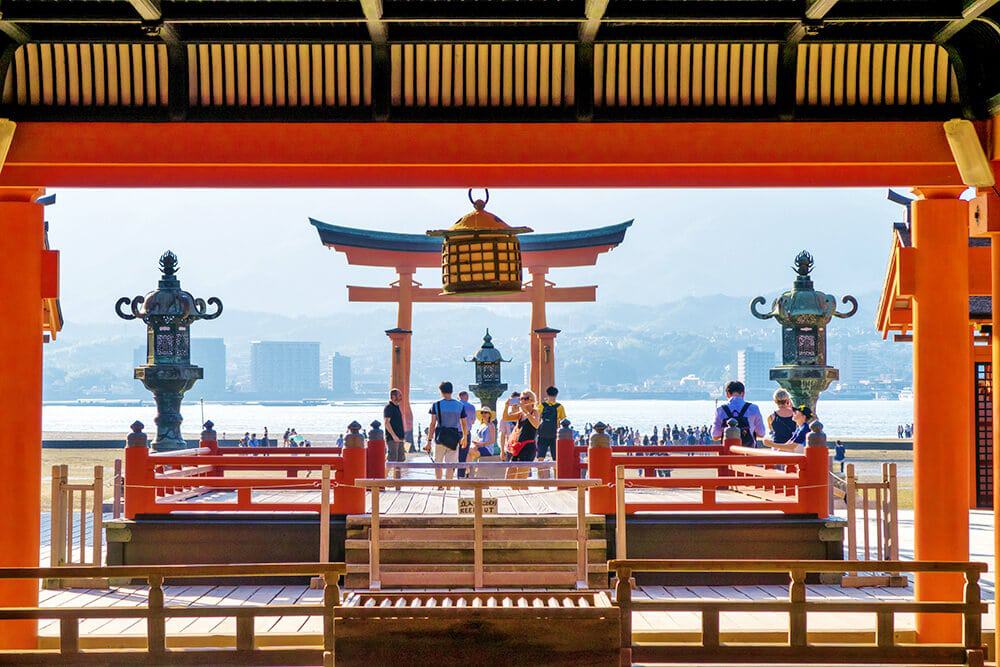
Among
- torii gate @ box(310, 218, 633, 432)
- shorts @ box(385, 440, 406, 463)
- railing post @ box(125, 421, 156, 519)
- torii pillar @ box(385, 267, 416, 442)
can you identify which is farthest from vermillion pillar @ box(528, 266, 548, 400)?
railing post @ box(125, 421, 156, 519)

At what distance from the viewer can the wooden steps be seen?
33.8 feet

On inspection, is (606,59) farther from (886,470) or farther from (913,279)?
(886,470)

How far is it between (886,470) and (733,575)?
1.96m

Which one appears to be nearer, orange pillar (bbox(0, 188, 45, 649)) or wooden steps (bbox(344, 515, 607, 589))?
orange pillar (bbox(0, 188, 45, 649))

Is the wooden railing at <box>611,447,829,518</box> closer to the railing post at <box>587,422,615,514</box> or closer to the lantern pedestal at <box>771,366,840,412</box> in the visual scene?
the railing post at <box>587,422,615,514</box>

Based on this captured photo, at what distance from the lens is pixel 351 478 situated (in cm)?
1091

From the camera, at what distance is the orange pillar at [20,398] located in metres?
7.40

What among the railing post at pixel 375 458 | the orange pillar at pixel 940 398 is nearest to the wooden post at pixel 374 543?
the railing post at pixel 375 458

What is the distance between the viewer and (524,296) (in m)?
24.4

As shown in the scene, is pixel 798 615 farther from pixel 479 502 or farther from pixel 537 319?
pixel 537 319

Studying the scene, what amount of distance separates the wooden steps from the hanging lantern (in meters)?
2.73

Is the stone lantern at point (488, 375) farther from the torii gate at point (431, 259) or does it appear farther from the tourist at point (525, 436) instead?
the tourist at point (525, 436)

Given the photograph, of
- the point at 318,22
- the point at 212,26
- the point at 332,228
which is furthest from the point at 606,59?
the point at 332,228

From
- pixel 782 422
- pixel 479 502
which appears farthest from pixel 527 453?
pixel 479 502
